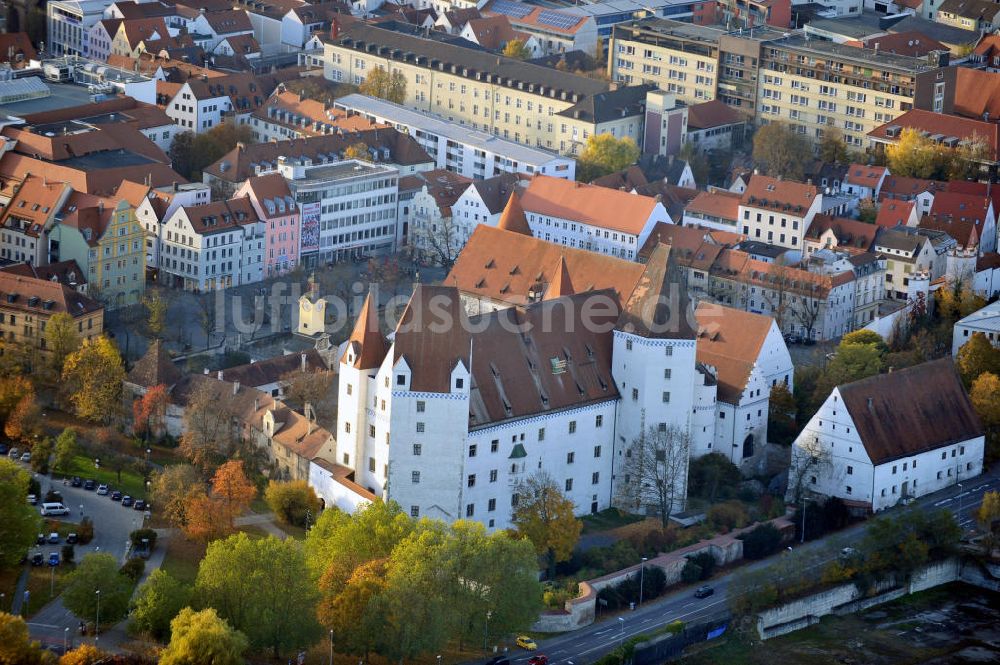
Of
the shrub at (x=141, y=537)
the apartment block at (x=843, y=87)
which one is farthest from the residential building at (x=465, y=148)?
the shrub at (x=141, y=537)

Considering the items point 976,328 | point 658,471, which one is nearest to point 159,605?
point 658,471

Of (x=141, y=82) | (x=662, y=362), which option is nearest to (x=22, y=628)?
(x=662, y=362)

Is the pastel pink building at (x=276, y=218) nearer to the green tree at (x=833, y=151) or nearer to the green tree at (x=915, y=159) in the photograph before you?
the green tree at (x=833, y=151)

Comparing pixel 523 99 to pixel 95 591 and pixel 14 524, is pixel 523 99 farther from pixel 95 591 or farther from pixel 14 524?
pixel 95 591

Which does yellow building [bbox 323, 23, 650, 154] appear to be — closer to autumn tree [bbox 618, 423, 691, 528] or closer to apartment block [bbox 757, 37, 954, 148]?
apartment block [bbox 757, 37, 954, 148]

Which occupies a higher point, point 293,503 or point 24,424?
point 24,424

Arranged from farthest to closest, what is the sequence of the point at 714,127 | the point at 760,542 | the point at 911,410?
the point at 714,127 → the point at 911,410 → the point at 760,542

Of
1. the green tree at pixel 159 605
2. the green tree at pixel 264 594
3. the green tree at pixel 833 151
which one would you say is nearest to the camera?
the green tree at pixel 159 605
